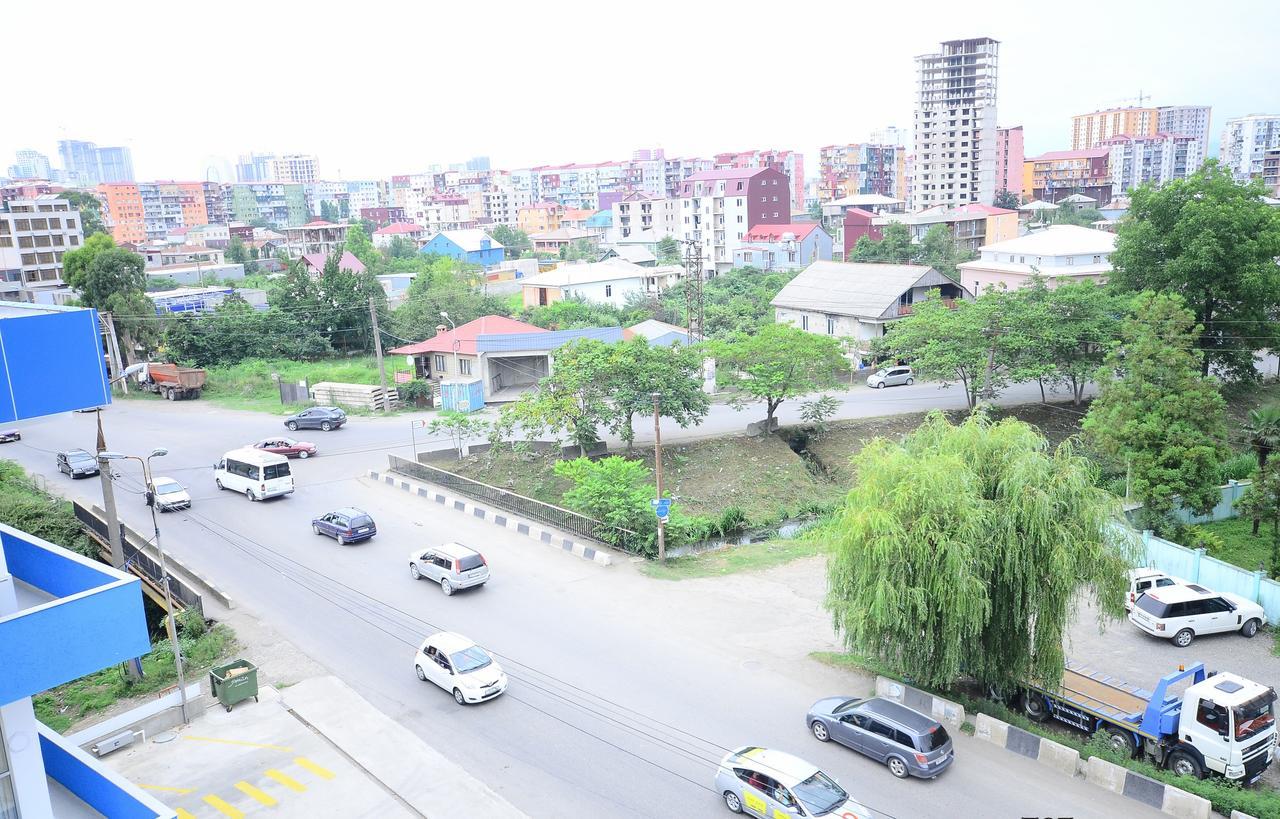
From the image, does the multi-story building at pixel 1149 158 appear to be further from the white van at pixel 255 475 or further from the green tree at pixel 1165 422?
the white van at pixel 255 475

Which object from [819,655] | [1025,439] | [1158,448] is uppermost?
[1025,439]

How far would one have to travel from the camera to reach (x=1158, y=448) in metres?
24.1

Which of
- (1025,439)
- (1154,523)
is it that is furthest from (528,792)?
(1154,523)

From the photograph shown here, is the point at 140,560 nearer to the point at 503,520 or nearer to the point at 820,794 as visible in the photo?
the point at 503,520

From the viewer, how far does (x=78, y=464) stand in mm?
31703

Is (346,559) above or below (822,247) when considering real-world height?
below

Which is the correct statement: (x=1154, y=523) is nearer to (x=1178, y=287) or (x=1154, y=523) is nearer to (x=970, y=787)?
(x=970, y=787)

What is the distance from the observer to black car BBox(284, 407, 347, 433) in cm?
3744

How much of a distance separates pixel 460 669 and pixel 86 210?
107 m

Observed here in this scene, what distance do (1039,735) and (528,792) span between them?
8.29 meters

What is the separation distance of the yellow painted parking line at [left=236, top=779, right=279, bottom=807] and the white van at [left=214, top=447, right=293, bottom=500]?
50.3ft

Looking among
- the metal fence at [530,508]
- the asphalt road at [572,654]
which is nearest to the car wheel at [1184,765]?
the asphalt road at [572,654]

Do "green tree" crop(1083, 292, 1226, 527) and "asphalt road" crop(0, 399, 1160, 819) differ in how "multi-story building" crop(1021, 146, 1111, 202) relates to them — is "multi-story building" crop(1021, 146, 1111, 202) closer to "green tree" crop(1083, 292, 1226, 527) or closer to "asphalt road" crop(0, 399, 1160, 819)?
"green tree" crop(1083, 292, 1226, 527)

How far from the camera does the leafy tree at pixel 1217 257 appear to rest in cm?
3547
